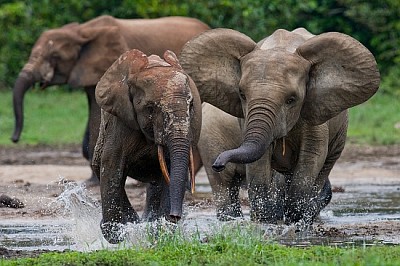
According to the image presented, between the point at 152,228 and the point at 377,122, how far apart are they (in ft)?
37.4

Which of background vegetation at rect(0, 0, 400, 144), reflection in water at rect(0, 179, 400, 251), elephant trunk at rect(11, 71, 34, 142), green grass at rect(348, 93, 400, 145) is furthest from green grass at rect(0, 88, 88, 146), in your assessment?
reflection in water at rect(0, 179, 400, 251)

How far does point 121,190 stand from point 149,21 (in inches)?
346

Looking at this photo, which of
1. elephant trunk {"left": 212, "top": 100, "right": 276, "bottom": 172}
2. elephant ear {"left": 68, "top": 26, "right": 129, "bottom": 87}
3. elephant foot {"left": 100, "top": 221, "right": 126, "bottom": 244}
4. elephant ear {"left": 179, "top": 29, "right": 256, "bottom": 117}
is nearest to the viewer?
elephant trunk {"left": 212, "top": 100, "right": 276, "bottom": 172}

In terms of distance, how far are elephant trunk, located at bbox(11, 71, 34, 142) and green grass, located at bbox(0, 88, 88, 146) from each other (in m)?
2.10

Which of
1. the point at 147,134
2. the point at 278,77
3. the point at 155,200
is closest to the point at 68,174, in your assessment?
the point at 155,200

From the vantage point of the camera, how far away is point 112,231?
9.23 meters

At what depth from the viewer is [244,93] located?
370 inches

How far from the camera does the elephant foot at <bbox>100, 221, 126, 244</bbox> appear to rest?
361 inches

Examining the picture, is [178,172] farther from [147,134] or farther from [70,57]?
[70,57]

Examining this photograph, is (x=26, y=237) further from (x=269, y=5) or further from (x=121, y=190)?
(x=269, y=5)

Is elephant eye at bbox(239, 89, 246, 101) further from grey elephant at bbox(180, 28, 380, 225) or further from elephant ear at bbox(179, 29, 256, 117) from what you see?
elephant ear at bbox(179, 29, 256, 117)

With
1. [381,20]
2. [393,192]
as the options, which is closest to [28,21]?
[381,20]

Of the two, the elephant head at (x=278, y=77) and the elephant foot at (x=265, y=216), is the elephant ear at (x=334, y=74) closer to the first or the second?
the elephant head at (x=278, y=77)

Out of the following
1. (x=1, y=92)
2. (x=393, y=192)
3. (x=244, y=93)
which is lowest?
(x=1, y=92)
